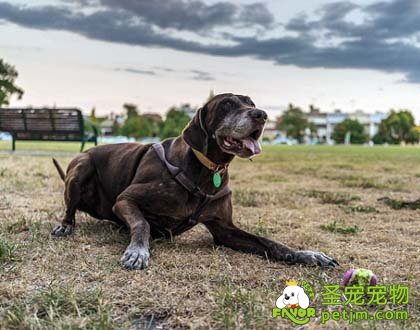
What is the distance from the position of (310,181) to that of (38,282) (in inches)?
261

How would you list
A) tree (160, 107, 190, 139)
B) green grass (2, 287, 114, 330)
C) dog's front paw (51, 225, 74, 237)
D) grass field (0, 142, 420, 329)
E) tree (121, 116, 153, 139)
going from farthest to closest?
tree (121, 116, 153, 139) < tree (160, 107, 190, 139) < dog's front paw (51, 225, 74, 237) < grass field (0, 142, 420, 329) < green grass (2, 287, 114, 330)

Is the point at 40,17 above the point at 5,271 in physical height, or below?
above

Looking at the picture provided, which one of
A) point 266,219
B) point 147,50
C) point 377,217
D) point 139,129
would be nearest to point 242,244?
point 266,219

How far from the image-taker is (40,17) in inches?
599

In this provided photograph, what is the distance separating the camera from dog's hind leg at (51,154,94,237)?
4.01m

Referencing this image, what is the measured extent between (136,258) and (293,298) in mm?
1024

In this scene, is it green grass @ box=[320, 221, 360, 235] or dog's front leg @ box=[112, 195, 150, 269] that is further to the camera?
green grass @ box=[320, 221, 360, 235]

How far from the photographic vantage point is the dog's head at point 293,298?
2234mm

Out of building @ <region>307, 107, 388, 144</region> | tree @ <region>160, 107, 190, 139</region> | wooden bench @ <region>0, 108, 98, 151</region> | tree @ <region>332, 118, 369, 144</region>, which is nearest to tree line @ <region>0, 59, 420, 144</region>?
tree @ <region>332, 118, 369, 144</region>

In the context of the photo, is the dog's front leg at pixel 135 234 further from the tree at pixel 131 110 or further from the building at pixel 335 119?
the building at pixel 335 119

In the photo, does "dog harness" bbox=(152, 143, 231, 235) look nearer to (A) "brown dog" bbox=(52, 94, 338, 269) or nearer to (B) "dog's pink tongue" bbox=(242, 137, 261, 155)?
(A) "brown dog" bbox=(52, 94, 338, 269)

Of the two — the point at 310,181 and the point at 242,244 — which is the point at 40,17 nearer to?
the point at 310,181

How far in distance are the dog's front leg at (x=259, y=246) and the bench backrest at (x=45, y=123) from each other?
33.1 ft

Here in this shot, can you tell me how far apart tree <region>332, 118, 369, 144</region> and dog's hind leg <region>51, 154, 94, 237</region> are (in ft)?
320
